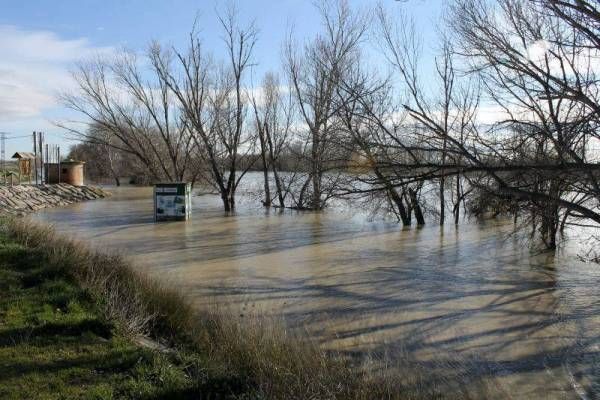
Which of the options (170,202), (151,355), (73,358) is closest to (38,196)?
(170,202)

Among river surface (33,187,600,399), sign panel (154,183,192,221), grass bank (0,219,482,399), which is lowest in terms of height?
river surface (33,187,600,399)

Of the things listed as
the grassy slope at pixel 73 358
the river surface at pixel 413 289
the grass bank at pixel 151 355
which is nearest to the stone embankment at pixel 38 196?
the river surface at pixel 413 289

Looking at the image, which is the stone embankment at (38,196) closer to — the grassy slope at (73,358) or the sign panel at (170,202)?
the sign panel at (170,202)

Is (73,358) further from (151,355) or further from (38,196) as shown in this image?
(38,196)

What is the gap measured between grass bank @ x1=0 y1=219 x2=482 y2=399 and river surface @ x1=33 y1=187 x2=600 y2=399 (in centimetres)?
134

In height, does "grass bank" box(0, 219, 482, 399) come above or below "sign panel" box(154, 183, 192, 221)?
below

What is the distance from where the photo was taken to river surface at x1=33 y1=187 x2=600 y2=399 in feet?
24.0

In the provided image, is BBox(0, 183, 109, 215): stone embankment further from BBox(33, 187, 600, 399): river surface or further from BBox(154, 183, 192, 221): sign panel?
BBox(33, 187, 600, 399): river surface

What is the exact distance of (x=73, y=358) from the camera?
5195mm

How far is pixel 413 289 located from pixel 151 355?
23.0 feet

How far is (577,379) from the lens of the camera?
666 cm

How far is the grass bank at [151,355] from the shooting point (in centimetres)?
459

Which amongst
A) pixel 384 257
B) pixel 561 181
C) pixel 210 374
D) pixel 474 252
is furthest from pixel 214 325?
pixel 474 252

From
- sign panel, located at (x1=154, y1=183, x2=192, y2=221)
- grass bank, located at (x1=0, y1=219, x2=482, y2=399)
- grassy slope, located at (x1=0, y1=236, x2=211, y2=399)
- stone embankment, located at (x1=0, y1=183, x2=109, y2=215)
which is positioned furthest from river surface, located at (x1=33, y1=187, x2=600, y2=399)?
stone embankment, located at (x1=0, y1=183, x2=109, y2=215)
